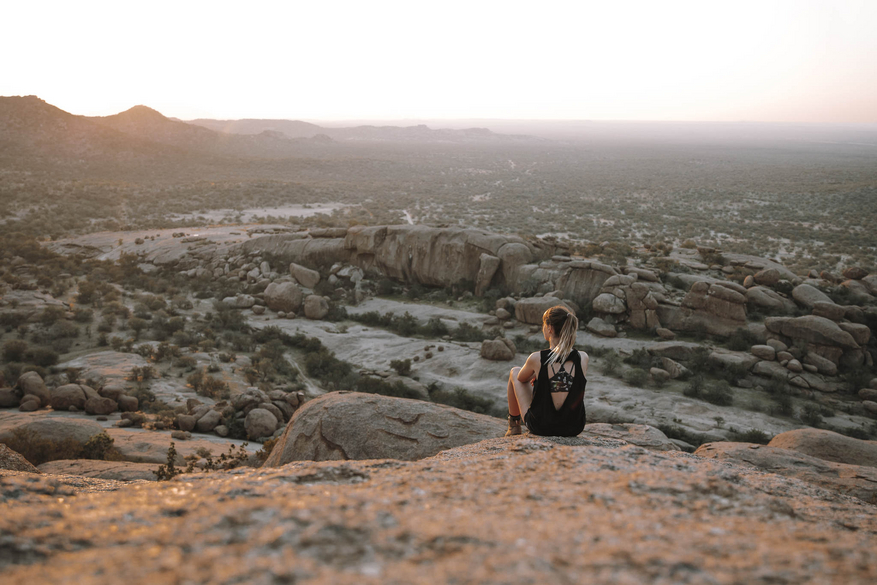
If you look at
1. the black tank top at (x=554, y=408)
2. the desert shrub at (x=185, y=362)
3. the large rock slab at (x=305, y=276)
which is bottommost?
the desert shrub at (x=185, y=362)

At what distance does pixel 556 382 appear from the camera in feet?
14.5

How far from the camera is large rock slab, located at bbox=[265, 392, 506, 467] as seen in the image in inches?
236

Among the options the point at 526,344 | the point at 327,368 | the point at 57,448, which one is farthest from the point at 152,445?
the point at 526,344

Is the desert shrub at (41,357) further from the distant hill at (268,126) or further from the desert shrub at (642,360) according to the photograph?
the distant hill at (268,126)

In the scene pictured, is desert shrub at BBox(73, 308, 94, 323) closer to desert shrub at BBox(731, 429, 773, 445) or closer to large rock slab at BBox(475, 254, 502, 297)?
large rock slab at BBox(475, 254, 502, 297)

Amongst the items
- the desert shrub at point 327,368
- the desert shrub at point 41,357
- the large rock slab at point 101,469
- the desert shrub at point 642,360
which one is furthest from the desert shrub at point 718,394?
the desert shrub at point 41,357

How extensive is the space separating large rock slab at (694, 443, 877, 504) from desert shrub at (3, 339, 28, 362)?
52.9 ft

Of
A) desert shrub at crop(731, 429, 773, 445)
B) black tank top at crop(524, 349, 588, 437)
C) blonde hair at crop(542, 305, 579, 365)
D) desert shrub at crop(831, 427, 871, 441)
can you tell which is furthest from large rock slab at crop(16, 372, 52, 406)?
desert shrub at crop(831, 427, 871, 441)

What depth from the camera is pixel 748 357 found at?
13.4 m

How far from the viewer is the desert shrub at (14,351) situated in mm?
12203

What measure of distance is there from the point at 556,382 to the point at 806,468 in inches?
163

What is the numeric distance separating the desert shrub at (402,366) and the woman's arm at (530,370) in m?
9.38

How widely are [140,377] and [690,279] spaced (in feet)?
59.8

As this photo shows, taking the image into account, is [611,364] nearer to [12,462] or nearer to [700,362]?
[700,362]
